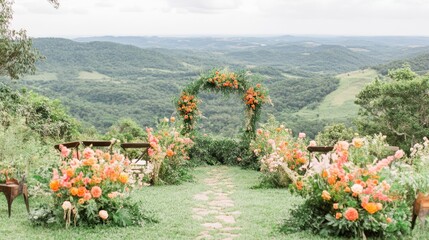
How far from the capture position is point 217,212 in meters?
6.88

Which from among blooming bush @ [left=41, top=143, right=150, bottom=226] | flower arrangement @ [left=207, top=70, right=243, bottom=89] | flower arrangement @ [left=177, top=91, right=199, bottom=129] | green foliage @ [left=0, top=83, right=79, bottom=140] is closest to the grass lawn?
blooming bush @ [left=41, top=143, right=150, bottom=226]

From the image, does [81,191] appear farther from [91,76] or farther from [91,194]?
[91,76]

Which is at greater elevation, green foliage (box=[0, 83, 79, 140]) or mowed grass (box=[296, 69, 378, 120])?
green foliage (box=[0, 83, 79, 140])

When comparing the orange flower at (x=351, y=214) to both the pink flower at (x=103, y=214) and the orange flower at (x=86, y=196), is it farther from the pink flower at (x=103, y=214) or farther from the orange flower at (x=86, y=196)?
the orange flower at (x=86, y=196)

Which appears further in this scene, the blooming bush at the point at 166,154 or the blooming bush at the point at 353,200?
the blooming bush at the point at 166,154

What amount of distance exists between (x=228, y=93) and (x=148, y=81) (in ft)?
238

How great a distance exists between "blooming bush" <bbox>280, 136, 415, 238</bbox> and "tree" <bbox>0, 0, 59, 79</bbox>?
10.8 m

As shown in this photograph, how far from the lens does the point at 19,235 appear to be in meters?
5.18

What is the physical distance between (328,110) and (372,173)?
180 feet

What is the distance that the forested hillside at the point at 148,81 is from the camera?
4884 centimetres

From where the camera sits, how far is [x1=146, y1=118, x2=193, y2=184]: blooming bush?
1004cm

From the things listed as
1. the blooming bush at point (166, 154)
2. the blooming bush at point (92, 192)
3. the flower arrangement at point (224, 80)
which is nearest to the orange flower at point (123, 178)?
the blooming bush at point (92, 192)

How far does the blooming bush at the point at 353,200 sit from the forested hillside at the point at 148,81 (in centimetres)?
870

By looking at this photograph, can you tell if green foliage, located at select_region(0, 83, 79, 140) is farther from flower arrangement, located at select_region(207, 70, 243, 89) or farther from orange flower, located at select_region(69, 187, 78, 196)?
orange flower, located at select_region(69, 187, 78, 196)
